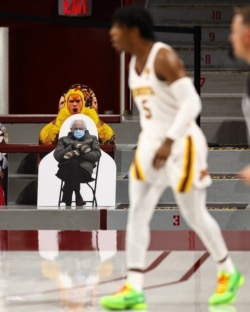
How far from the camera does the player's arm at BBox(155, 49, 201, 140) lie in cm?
445

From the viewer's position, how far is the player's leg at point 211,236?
4598 mm

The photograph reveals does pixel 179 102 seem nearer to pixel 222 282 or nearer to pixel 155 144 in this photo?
pixel 155 144

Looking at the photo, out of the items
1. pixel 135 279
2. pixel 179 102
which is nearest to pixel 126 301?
pixel 135 279

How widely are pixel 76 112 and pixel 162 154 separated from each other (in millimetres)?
3706

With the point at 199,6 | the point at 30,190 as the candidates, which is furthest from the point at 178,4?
the point at 30,190

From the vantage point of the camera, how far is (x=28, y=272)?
5645 mm

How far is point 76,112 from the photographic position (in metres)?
8.12

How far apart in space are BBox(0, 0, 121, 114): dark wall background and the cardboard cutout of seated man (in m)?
2.87

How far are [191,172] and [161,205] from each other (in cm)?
352

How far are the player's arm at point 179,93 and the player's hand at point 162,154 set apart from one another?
1.2 inches

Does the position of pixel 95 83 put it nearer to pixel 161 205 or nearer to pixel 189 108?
pixel 161 205

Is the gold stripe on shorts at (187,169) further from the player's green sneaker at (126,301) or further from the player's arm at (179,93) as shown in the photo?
the player's green sneaker at (126,301)

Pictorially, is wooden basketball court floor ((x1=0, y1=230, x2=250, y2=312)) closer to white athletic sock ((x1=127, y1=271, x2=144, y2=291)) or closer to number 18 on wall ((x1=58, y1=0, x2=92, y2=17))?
white athletic sock ((x1=127, y1=271, x2=144, y2=291))

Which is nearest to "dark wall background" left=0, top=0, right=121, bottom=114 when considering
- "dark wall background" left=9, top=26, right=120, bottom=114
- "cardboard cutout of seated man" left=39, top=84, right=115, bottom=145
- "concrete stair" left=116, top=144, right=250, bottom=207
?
"dark wall background" left=9, top=26, right=120, bottom=114
